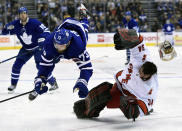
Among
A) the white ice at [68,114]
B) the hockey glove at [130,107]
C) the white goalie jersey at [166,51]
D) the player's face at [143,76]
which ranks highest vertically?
the white goalie jersey at [166,51]

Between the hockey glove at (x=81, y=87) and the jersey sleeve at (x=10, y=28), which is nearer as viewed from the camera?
the hockey glove at (x=81, y=87)

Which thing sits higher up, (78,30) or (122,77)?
(78,30)

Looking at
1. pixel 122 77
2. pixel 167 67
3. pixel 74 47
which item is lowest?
pixel 167 67

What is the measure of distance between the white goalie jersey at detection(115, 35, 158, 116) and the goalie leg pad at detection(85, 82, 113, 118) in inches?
8.8

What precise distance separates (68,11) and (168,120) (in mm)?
12589

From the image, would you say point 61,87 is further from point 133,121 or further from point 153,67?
point 153,67

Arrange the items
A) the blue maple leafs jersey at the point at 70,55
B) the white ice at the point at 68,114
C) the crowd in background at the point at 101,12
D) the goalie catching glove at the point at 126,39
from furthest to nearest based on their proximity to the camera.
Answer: the crowd in background at the point at 101,12, the blue maple leafs jersey at the point at 70,55, the white ice at the point at 68,114, the goalie catching glove at the point at 126,39

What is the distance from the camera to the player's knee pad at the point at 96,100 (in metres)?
3.25

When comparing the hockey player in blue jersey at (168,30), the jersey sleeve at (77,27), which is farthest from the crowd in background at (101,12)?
the jersey sleeve at (77,27)

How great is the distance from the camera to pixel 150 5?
17.2 meters

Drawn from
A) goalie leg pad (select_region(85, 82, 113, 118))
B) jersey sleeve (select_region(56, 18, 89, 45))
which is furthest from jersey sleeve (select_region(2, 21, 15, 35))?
goalie leg pad (select_region(85, 82, 113, 118))

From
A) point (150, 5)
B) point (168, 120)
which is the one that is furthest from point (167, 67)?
point (150, 5)

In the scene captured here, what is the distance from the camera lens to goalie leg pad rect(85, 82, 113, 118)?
Answer: 3244mm

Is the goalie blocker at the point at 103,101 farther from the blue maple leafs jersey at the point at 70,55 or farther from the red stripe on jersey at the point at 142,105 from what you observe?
the blue maple leafs jersey at the point at 70,55
